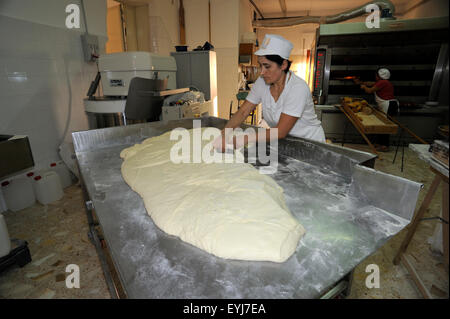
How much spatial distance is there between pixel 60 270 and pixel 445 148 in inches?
76.2

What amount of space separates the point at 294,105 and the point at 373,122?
227cm

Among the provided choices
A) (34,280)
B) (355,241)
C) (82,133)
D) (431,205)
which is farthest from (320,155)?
(34,280)

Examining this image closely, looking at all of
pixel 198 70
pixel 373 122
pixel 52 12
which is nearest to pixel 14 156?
pixel 52 12

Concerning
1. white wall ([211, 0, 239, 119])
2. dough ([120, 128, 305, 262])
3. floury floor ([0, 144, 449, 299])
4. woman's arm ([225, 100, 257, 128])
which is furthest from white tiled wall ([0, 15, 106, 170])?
white wall ([211, 0, 239, 119])

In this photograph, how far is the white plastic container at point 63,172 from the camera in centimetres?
257

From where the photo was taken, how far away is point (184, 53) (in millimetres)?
3574

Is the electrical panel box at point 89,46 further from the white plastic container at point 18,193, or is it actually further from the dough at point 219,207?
the dough at point 219,207

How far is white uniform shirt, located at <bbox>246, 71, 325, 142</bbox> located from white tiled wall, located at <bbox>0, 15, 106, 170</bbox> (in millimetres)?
2039

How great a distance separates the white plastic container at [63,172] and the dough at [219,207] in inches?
63.9

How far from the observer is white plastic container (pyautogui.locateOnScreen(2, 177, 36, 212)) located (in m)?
2.13

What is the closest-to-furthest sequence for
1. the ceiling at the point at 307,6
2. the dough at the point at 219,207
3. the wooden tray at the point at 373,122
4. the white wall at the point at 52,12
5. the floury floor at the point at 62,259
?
1. the dough at the point at 219,207
2. the floury floor at the point at 62,259
3. the white wall at the point at 52,12
4. the wooden tray at the point at 373,122
5. the ceiling at the point at 307,6

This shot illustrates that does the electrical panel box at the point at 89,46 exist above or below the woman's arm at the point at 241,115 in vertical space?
above

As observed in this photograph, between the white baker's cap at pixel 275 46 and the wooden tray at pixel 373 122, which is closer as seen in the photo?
the white baker's cap at pixel 275 46

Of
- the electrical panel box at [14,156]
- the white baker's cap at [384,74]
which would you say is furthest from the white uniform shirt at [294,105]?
the white baker's cap at [384,74]
